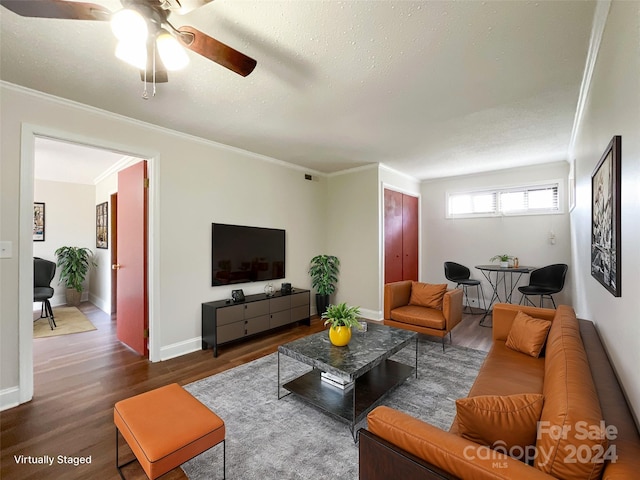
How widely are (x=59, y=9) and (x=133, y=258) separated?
2.74 metres

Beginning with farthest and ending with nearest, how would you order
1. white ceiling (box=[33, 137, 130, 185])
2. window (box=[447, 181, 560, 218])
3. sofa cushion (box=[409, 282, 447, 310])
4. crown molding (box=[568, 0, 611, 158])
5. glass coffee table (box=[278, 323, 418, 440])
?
window (box=[447, 181, 560, 218])
white ceiling (box=[33, 137, 130, 185])
sofa cushion (box=[409, 282, 447, 310])
glass coffee table (box=[278, 323, 418, 440])
crown molding (box=[568, 0, 611, 158])

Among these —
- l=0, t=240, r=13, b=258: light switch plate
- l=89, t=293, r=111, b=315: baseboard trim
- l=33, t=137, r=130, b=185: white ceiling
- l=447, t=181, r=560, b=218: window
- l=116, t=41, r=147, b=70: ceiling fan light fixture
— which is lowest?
l=89, t=293, r=111, b=315: baseboard trim

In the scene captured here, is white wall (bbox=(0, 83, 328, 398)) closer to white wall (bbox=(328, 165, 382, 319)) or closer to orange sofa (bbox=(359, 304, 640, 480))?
white wall (bbox=(328, 165, 382, 319))

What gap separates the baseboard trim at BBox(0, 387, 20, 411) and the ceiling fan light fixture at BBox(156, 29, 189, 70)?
2.83 meters

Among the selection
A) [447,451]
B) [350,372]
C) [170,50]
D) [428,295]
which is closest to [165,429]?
[350,372]

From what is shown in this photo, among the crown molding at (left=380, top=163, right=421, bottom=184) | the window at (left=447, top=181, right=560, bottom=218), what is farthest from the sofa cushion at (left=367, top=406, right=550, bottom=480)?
the window at (left=447, top=181, right=560, bottom=218)

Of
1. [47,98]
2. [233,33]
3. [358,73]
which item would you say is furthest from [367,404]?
[47,98]

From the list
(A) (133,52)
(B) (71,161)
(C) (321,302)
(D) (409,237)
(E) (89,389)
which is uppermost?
(B) (71,161)

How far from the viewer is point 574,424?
35.5 inches

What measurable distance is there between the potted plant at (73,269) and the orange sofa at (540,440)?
6.69m

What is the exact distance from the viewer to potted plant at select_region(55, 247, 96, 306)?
224 inches

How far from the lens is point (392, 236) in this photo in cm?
523

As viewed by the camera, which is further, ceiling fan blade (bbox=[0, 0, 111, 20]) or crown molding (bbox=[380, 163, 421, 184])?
crown molding (bbox=[380, 163, 421, 184])

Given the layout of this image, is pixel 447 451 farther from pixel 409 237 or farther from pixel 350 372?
pixel 409 237
